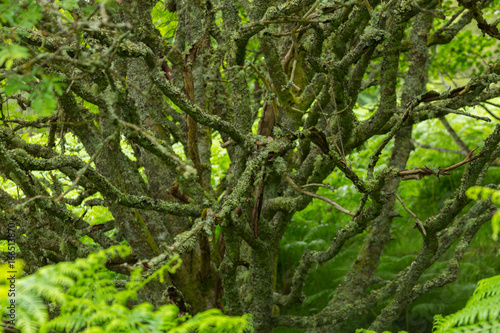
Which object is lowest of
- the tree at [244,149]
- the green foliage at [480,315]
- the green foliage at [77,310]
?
the green foliage at [77,310]

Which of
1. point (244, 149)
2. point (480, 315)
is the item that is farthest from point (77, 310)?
point (244, 149)

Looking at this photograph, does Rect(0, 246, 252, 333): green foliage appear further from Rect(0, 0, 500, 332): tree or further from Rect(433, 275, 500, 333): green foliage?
Rect(433, 275, 500, 333): green foliage

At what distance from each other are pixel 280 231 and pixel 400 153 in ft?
4.84

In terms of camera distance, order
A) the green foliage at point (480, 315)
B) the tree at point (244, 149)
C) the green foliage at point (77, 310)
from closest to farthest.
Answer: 1. the green foliage at point (77, 310)
2. the green foliage at point (480, 315)
3. the tree at point (244, 149)

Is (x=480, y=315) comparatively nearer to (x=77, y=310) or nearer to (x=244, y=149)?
(x=77, y=310)

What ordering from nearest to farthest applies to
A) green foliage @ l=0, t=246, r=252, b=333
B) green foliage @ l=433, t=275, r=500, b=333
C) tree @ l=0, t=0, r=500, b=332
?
green foliage @ l=0, t=246, r=252, b=333
green foliage @ l=433, t=275, r=500, b=333
tree @ l=0, t=0, r=500, b=332

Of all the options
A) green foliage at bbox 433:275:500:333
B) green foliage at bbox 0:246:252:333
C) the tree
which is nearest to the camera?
green foliage at bbox 0:246:252:333

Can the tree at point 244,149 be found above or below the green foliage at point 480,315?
above

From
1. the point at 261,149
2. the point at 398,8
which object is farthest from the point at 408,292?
the point at 398,8

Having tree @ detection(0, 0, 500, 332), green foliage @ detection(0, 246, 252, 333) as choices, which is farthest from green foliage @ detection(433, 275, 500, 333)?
green foliage @ detection(0, 246, 252, 333)

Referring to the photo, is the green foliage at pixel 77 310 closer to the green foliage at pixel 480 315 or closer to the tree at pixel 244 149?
the tree at pixel 244 149

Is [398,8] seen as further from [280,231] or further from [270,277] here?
[270,277]

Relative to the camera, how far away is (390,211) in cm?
420

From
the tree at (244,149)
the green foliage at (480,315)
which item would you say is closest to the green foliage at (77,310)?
the tree at (244,149)
